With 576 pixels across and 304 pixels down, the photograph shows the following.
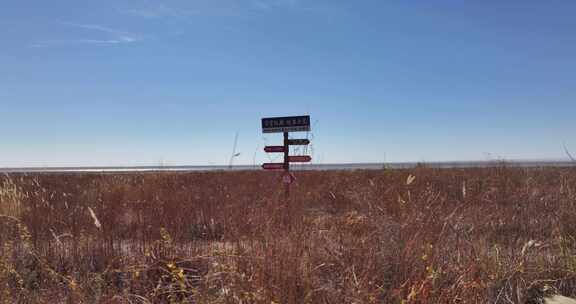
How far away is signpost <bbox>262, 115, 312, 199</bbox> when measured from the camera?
5000 mm

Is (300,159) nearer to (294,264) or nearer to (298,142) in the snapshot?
(298,142)

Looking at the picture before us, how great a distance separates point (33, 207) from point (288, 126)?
374 centimetres

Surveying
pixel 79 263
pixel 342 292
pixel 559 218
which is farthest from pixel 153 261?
pixel 559 218

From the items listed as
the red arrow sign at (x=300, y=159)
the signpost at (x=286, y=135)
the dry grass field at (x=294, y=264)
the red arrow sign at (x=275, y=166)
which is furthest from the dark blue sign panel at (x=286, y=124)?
the dry grass field at (x=294, y=264)

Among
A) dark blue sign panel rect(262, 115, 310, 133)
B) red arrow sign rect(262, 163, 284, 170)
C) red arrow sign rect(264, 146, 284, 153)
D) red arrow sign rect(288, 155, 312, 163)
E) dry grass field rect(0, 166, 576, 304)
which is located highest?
dark blue sign panel rect(262, 115, 310, 133)

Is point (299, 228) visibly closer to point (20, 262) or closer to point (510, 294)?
point (510, 294)

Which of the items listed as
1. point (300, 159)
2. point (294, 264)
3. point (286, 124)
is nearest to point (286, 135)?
point (286, 124)

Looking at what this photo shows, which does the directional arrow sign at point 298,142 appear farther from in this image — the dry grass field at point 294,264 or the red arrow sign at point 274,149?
the dry grass field at point 294,264

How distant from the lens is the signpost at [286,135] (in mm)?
5000

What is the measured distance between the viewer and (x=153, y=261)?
9.58ft

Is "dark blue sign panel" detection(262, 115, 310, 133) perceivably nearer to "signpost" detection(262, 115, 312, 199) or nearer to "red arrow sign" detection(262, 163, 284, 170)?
"signpost" detection(262, 115, 312, 199)

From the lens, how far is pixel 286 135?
17.5 ft

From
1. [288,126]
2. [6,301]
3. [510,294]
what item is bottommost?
[510,294]

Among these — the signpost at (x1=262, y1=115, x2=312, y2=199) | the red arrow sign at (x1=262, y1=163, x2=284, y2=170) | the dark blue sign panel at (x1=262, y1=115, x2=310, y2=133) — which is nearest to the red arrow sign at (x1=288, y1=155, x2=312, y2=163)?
the signpost at (x1=262, y1=115, x2=312, y2=199)
